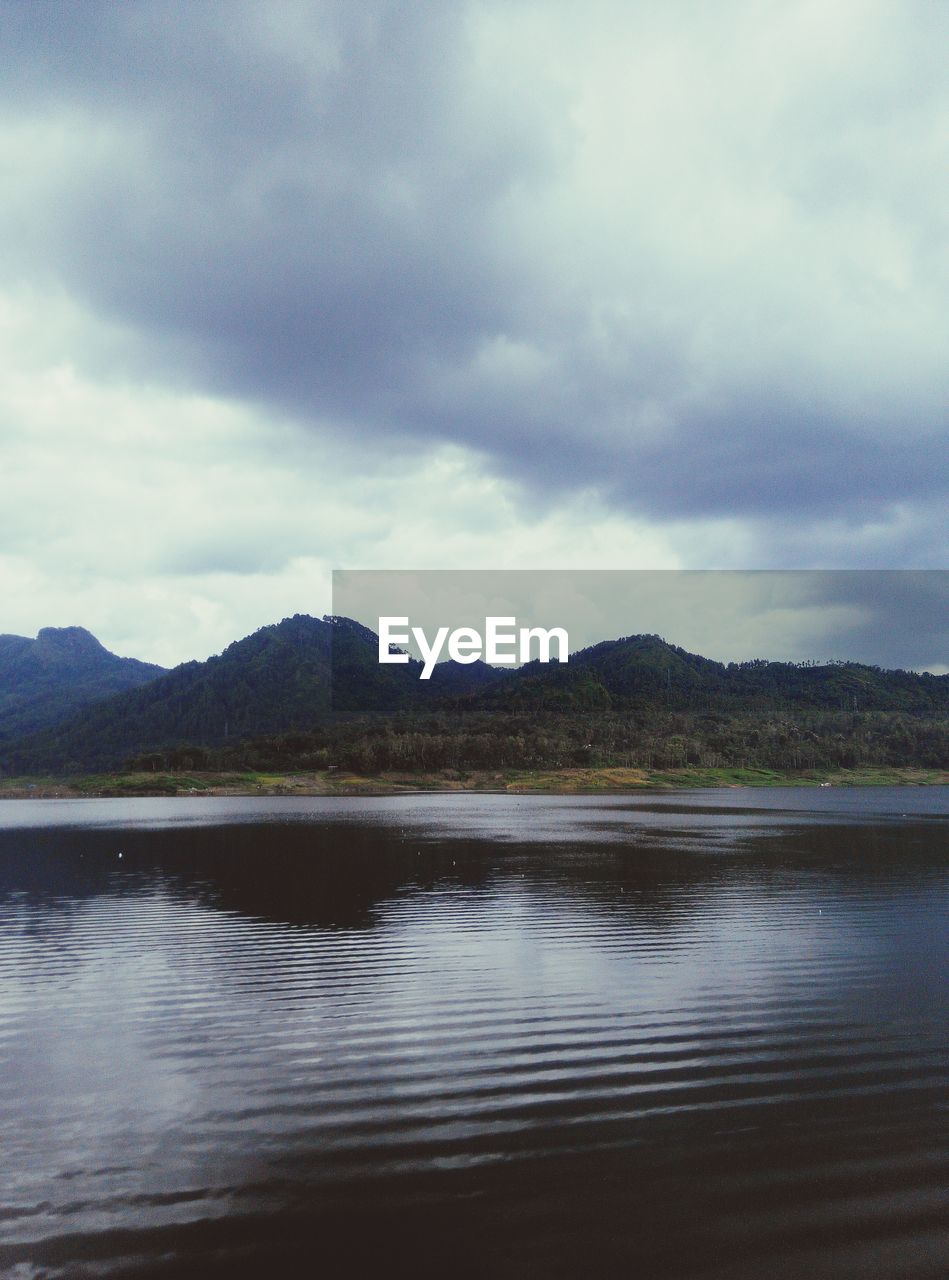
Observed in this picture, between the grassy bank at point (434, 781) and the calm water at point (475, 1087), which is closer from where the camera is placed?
the calm water at point (475, 1087)

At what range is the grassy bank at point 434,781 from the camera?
148m

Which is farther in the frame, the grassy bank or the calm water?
the grassy bank

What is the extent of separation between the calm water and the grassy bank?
122 metres

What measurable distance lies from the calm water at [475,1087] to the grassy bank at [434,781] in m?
122

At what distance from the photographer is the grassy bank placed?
148 metres

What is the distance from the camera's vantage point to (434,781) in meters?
167

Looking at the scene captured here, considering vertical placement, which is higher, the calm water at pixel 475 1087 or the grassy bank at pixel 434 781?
the calm water at pixel 475 1087

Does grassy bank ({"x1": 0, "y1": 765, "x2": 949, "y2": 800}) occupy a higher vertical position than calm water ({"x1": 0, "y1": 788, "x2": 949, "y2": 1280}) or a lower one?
lower

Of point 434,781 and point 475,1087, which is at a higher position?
point 475,1087

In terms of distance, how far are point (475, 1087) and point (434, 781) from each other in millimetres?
156634

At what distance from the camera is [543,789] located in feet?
504

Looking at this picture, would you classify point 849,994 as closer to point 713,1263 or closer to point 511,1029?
point 511,1029

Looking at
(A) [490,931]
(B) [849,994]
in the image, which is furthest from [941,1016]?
(A) [490,931]

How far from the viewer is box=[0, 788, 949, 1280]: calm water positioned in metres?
8.24
